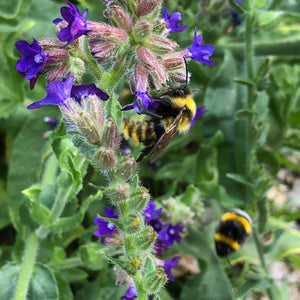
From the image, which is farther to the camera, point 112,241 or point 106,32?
point 112,241

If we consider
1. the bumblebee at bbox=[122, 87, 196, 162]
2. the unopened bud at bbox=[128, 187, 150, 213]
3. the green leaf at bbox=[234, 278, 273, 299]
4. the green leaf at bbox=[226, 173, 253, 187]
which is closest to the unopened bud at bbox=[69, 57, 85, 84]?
the bumblebee at bbox=[122, 87, 196, 162]

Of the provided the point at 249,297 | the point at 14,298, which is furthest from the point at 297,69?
the point at 14,298

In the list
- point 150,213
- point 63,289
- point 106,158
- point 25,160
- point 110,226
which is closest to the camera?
point 106,158

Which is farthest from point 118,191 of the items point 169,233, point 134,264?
point 169,233

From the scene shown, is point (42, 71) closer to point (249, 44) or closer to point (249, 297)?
point (249, 44)

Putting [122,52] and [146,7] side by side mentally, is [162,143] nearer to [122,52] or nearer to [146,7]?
[122,52]

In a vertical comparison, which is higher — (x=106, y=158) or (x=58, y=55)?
(x=58, y=55)

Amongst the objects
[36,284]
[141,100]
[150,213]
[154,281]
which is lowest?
[36,284]

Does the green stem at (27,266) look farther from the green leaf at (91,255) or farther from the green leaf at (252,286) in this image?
the green leaf at (252,286)
